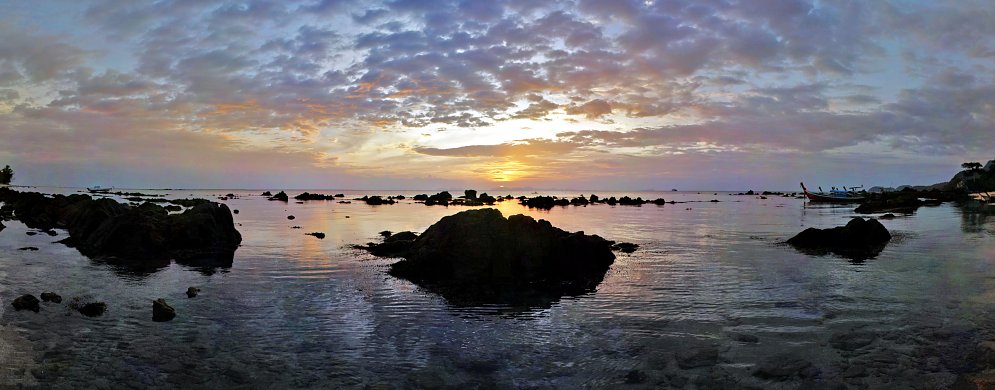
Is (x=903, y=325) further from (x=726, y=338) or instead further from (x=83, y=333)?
(x=83, y=333)

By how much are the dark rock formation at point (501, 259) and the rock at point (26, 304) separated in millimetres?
12221

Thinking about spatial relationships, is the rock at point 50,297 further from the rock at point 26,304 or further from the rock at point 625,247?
the rock at point 625,247

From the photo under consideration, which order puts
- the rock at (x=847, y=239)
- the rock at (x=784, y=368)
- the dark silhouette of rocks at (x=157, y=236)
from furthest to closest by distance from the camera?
1. the rock at (x=847, y=239)
2. the dark silhouette of rocks at (x=157, y=236)
3. the rock at (x=784, y=368)

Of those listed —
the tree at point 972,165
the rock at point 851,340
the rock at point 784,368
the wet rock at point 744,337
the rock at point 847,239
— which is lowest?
the rock at point 784,368

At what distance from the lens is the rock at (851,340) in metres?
13.0

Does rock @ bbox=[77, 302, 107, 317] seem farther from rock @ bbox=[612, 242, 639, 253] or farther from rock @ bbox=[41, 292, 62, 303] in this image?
rock @ bbox=[612, 242, 639, 253]

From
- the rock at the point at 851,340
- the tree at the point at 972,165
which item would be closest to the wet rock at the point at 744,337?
the rock at the point at 851,340

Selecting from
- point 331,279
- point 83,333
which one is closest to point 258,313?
point 83,333

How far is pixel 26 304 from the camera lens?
628 inches

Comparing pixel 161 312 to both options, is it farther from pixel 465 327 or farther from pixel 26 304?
pixel 465 327

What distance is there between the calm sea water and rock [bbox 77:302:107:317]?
0.28m

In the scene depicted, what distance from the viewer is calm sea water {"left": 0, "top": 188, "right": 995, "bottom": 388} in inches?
435

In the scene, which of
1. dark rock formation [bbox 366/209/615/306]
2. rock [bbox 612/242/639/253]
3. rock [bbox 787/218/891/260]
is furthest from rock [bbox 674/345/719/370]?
rock [bbox 787/218/891/260]

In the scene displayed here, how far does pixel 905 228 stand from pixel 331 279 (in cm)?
5106
